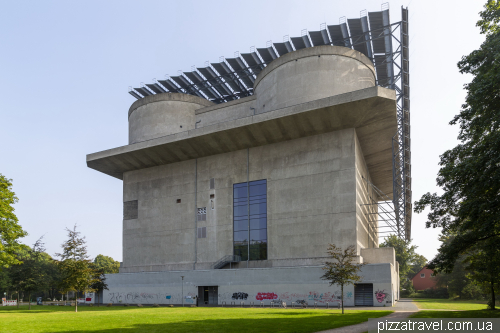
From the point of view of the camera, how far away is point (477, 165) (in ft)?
47.8

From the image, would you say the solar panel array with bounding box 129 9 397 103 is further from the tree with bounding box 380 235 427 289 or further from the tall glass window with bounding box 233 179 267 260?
the tree with bounding box 380 235 427 289

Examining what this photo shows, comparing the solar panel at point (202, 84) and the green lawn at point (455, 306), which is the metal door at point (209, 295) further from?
the solar panel at point (202, 84)

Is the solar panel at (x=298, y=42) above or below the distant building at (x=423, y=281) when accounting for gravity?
above

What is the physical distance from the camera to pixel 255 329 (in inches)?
590

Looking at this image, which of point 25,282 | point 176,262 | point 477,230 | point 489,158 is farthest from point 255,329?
point 25,282

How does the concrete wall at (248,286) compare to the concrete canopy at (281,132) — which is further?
the concrete canopy at (281,132)

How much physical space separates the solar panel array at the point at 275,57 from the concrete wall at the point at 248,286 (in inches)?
1024

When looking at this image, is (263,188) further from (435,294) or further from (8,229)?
(435,294)

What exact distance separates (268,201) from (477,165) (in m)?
29.0

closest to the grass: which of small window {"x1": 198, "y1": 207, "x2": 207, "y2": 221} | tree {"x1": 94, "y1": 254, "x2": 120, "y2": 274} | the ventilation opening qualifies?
small window {"x1": 198, "y1": 207, "x2": 207, "y2": 221}

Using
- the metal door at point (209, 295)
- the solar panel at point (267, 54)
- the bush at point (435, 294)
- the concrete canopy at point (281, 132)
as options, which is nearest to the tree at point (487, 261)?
the concrete canopy at point (281, 132)

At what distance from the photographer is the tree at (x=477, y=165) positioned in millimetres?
14461

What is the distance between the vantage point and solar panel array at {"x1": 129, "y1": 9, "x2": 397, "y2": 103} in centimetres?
4616

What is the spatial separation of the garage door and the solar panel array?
2651cm
